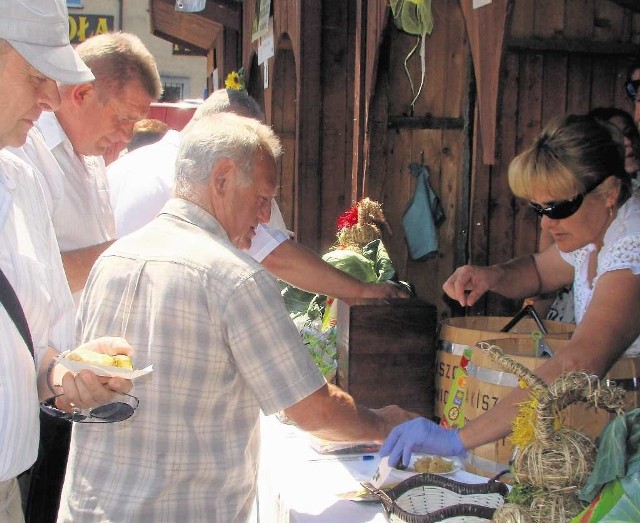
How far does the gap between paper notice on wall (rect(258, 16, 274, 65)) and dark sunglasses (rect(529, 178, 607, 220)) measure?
4704 millimetres

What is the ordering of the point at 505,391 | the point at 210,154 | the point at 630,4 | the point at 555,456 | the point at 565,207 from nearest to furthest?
1. the point at 555,456
2. the point at 210,154
3. the point at 505,391
4. the point at 565,207
5. the point at 630,4

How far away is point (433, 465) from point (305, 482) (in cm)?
38

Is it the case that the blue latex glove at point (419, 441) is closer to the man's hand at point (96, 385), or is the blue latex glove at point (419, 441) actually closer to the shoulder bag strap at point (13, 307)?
the man's hand at point (96, 385)

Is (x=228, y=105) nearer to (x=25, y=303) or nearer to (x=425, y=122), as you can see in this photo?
(x=425, y=122)

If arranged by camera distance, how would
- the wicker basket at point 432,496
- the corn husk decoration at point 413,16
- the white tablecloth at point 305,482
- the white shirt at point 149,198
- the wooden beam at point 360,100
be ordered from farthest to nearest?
1. the wooden beam at point 360,100
2. the corn husk decoration at point 413,16
3. the white shirt at point 149,198
4. the white tablecloth at point 305,482
5. the wicker basket at point 432,496

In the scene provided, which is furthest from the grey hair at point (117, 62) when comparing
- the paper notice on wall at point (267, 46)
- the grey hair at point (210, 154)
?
the paper notice on wall at point (267, 46)

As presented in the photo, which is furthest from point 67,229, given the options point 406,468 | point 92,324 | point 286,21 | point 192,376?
point 286,21

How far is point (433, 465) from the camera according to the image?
223 cm

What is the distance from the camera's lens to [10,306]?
1.64m

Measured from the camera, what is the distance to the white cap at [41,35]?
5.14ft

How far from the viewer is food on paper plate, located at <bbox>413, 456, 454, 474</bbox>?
2.21 metres

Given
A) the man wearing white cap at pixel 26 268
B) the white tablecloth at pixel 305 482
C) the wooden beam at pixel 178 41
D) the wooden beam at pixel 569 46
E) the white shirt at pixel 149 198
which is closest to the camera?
the man wearing white cap at pixel 26 268

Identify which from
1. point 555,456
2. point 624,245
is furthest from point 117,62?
point 555,456

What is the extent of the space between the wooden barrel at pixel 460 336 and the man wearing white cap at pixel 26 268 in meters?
1.17
